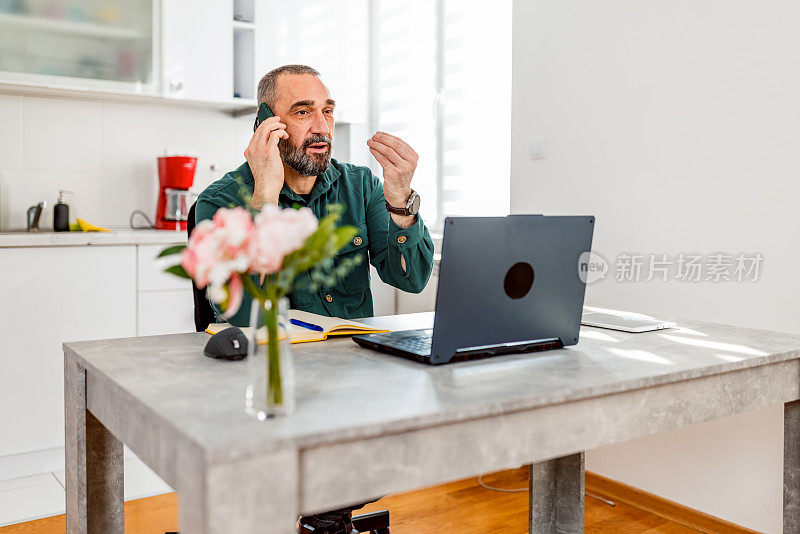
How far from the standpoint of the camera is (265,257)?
820 millimetres

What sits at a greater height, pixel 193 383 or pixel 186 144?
pixel 186 144

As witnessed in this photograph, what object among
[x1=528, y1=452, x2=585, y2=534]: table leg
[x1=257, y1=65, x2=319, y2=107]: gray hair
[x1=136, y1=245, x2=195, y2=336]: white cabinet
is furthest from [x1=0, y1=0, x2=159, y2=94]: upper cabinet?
[x1=528, y1=452, x2=585, y2=534]: table leg

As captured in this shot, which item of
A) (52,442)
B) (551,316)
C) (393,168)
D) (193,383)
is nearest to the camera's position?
(193,383)

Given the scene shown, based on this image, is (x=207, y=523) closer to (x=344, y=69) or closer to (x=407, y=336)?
(x=407, y=336)

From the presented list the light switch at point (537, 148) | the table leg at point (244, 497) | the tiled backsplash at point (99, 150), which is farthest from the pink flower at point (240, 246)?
the tiled backsplash at point (99, 150)

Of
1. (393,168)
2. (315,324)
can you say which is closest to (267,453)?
(315,324)

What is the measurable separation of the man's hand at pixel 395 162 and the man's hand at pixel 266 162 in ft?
0.76

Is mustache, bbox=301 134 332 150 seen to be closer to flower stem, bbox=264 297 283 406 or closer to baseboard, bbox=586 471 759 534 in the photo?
flower stem, bbox=264 297 283 406

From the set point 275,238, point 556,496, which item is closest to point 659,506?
point 556,496

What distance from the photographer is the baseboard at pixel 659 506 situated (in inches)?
88.9

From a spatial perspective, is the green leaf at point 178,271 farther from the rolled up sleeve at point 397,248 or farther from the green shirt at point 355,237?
the rolled up sleeve at point 397,248

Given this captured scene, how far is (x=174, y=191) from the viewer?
135 inches

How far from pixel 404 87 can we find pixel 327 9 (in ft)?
1.86

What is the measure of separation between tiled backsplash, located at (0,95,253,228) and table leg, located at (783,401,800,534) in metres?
2.90
